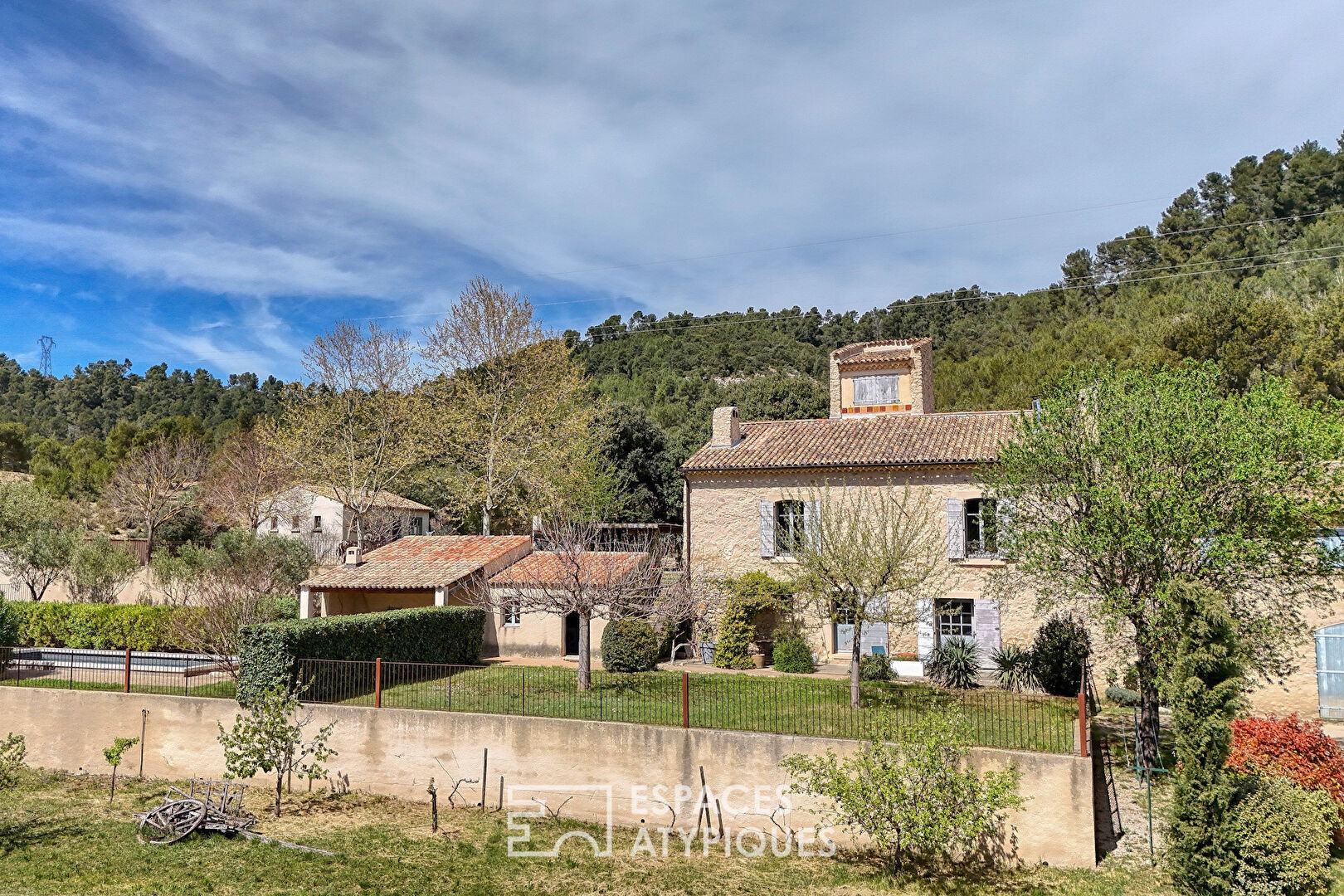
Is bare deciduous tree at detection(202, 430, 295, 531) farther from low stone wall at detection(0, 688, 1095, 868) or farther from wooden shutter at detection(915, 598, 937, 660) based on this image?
wooden shutter at detection(915, 598, 937, 660)

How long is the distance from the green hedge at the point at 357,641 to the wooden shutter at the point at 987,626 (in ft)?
43.2

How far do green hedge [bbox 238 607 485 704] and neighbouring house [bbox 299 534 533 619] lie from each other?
114 cm

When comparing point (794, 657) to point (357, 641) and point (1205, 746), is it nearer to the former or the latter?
point (357, 641)

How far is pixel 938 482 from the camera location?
810 inches

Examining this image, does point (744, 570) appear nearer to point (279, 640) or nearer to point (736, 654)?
point (736, 654)

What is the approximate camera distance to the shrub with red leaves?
36.4ft

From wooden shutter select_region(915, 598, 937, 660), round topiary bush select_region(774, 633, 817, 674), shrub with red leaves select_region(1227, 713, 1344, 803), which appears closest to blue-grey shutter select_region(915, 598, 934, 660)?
wooden shutter select_region(915, 598, 937, 660)

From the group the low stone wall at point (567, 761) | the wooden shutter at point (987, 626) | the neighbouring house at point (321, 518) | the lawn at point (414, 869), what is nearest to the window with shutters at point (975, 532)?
the wooden shutter at point (987, 626)

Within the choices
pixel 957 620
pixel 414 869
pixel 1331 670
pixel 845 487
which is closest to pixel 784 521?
pixel 845 487

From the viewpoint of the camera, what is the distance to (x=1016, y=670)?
59.6ft

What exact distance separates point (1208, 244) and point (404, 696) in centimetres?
5784

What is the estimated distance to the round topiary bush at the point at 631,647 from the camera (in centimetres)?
1978

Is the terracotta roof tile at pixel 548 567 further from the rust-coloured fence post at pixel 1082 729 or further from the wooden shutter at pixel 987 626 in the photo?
the rust-coloured fence post at pixel 1082 729

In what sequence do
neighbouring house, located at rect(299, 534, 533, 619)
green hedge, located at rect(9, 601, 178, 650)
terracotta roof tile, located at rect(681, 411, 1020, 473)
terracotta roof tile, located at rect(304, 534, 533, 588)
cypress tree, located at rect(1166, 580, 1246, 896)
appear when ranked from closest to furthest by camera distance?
cypress tree, located at rect(1166, 580, 1246, 896), terracotta roof tile, located at rect(681, 411, 1020, 473), neighbouring house, located at rect(299, 534, 533, 619), terracotta roof tile, located at rect(304, 534, 533, 588), green hedge, located at rect(9, 601, 178, 650)
